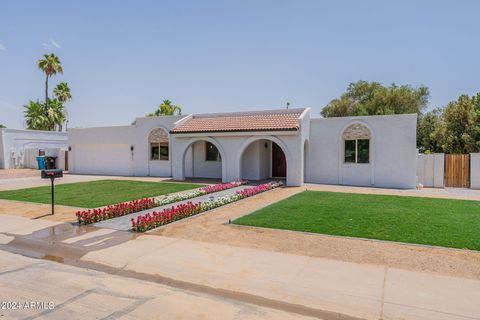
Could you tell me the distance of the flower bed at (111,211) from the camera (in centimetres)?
985

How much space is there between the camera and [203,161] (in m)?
23.3

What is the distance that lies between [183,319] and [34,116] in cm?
4571

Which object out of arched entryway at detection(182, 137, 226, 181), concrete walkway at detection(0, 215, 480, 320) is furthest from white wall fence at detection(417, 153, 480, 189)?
concrete walkway at detection(0, 215, 480, 320)

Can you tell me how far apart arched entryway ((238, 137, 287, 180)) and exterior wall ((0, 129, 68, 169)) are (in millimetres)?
20681

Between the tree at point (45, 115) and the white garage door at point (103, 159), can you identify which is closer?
the white garage door at point (103, 159)

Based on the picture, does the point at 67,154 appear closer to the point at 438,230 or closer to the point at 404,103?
the point at 438,230

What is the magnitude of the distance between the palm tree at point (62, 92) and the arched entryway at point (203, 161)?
34525 millimetres

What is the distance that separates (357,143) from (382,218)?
9.25 meters

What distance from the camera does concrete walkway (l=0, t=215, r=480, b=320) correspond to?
4.74m

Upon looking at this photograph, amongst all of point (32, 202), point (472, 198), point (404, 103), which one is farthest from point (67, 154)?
point (404, 103)

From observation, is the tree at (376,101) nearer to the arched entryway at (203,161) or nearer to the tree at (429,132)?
the tree at (429,132)

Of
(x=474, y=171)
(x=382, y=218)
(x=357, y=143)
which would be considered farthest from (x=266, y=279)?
(x=474, y=171)

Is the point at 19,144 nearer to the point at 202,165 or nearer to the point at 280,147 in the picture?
the point at 202,165

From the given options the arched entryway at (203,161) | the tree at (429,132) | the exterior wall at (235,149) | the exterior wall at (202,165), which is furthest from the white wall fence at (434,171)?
the exterior wall at (202,165)
